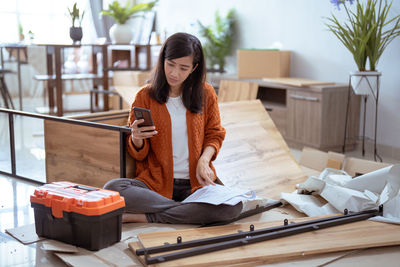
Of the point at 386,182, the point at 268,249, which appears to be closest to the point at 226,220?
the point at 268,249

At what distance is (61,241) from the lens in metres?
2.06

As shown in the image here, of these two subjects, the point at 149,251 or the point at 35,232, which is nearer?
the point at 149,251

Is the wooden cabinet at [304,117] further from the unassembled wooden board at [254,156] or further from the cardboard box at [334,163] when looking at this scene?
the unassembled wooden board at [254,156]

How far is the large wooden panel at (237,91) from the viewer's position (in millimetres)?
4087

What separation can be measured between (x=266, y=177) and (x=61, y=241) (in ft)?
4.57

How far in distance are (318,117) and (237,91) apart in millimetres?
730

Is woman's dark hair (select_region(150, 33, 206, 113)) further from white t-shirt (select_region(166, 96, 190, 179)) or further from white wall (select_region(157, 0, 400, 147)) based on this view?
white wall (select_region(157, 0, 400, 147))

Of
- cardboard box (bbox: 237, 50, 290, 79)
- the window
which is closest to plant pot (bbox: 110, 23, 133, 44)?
cardboard box (bbox: 237, 50, 290, 79)

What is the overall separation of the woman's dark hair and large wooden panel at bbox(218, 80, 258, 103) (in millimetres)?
1670

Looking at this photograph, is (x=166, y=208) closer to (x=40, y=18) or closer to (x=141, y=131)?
(x=141, y=131)

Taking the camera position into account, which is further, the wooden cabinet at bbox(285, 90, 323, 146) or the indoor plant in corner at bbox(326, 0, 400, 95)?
the wooden cabinet at bbox(285, 90, 323, 146)

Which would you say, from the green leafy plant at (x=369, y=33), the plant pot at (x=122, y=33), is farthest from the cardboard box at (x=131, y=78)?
the green leafy plant at (x=369, y=33)

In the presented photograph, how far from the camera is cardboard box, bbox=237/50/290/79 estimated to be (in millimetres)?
5034

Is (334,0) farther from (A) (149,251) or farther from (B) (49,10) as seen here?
(B) (49,10)
